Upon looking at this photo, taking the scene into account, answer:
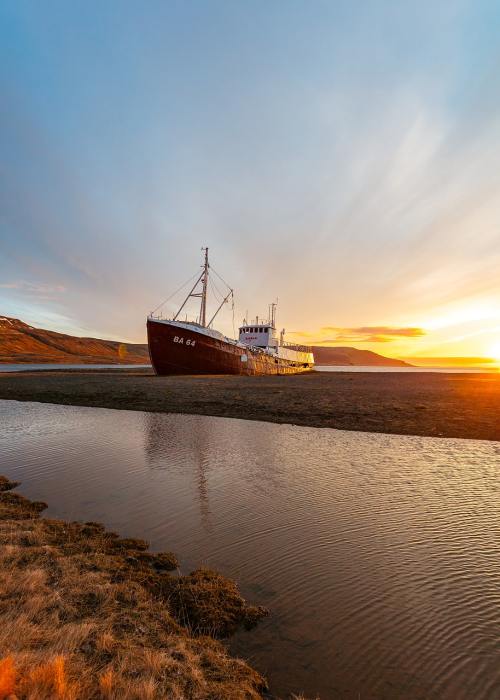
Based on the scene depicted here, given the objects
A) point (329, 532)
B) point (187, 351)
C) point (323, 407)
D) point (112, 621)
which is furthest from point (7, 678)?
point (187, 351)

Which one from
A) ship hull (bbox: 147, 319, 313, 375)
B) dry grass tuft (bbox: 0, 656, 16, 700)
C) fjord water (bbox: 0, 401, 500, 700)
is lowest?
fjord water (bbox: 0, 401, 500, 700)

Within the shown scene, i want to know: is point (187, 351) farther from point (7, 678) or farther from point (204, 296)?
point (7, 678)

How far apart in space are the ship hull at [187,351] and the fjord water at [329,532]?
34.8 m

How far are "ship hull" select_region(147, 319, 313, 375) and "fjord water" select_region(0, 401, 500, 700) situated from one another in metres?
→ 34.8

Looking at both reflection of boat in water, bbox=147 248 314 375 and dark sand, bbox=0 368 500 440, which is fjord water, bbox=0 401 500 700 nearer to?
dark sand, bbox=0 368 500 440

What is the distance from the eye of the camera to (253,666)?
3750 mm

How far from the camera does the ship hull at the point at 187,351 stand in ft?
161

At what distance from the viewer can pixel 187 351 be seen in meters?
50.5

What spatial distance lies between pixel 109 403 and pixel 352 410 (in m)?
16.1

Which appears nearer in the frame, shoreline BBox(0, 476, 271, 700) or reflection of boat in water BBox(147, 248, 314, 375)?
shoreline BBox(0, 476, 271, 700)

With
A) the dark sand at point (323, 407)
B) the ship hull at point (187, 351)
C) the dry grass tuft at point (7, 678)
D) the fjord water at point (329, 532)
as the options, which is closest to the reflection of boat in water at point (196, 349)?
the ship hull at point (187, 351)

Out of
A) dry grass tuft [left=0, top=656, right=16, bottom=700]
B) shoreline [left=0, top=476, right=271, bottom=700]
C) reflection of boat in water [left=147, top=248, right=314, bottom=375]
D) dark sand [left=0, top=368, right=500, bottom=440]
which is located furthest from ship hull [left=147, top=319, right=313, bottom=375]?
dry grass tuft [left=0, top=656, right=16, bottom=700]

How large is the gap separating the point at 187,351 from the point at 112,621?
4711 centimetres

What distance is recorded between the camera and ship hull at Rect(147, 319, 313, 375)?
49125 mm
